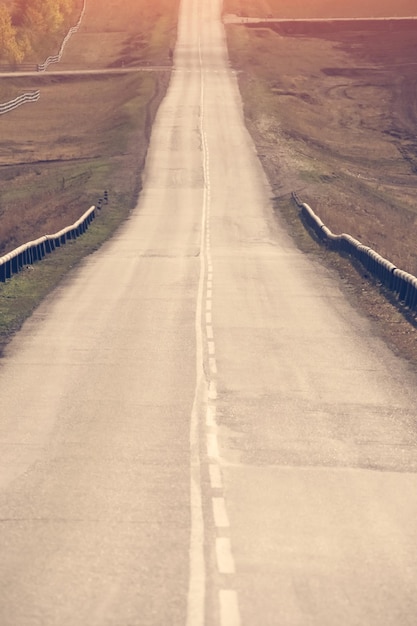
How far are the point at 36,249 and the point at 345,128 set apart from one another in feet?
174

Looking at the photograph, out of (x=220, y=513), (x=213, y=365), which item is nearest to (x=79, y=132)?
(x=213, y=365)

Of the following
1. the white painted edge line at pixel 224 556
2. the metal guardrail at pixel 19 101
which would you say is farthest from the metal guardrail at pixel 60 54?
the white painted edge line at pixel 224 556

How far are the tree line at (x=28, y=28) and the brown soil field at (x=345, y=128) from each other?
66.3ft

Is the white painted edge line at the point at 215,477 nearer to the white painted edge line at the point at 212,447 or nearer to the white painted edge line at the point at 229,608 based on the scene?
the white painted edge line at the point at 212,447

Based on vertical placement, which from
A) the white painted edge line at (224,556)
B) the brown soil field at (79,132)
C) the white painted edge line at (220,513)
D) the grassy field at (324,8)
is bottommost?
the brown soil field at (79,132)

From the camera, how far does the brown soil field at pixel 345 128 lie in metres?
45.7

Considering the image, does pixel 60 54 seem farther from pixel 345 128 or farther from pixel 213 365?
pixel 213 365

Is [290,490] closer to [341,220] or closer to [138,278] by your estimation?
[138,278]

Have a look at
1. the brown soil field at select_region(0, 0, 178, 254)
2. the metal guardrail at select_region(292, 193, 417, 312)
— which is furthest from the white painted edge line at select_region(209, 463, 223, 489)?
the brown soil field at select_region(0, 0, 178, 254)

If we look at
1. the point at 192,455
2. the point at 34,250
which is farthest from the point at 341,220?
the point at 192,455

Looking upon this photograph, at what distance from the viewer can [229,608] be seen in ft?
32.7

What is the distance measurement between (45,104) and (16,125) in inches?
409

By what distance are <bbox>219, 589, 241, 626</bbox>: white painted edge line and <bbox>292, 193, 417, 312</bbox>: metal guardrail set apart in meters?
17.8

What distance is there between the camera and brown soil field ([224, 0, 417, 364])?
45.7m
